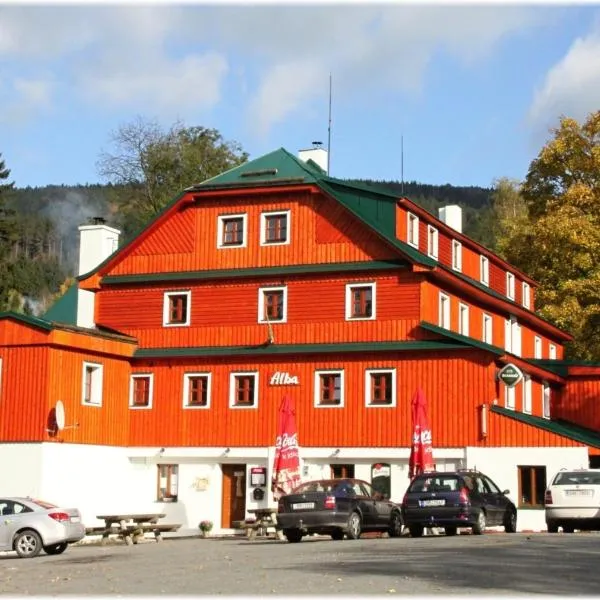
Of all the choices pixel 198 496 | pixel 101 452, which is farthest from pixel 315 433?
pixel 101 452

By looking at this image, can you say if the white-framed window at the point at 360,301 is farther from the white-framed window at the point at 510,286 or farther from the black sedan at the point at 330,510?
the white-framed window at the point at 510,286

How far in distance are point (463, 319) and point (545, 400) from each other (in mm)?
5750

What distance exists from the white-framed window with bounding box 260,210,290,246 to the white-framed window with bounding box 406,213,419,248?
4303 millimetres

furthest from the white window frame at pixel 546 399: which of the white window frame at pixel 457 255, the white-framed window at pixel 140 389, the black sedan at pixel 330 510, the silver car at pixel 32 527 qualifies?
the silver car at pixel 32 527

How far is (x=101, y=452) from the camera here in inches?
1629

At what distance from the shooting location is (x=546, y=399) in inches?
1881

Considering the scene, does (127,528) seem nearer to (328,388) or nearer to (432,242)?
(328,388)

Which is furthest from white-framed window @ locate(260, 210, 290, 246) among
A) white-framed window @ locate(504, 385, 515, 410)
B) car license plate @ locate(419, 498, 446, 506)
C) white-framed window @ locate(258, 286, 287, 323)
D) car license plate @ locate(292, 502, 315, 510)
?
car license plate @ locate(419, 498, 446, 506)

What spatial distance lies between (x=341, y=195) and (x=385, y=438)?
8.83m

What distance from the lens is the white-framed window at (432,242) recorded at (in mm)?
44562

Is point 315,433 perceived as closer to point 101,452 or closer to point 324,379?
point 324,379

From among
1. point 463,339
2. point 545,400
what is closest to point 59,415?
point 463,339

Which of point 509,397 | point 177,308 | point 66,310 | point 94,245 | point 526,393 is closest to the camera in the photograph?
point 509,397

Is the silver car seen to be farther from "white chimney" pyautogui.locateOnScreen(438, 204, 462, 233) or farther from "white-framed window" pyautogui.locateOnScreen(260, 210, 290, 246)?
"white chimney" pyautogui.locateOnScreen(438, 204, 462, 233)
